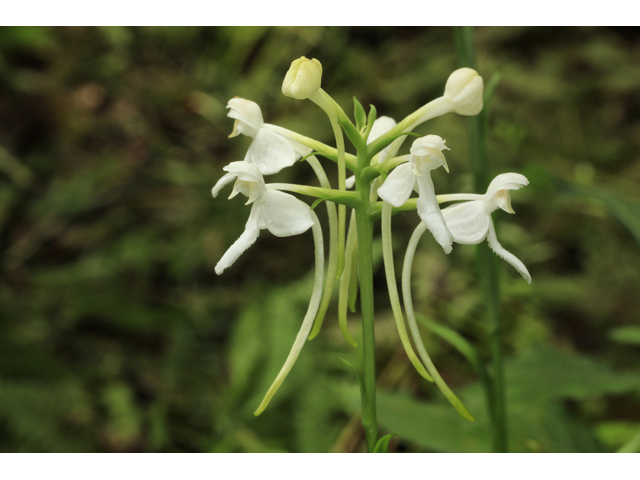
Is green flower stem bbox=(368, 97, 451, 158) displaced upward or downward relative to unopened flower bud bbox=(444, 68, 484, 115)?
downward

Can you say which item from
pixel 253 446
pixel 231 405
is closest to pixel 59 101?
pixel 231 405

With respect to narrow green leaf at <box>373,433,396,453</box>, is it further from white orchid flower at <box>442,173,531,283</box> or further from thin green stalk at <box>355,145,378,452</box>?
white orchid flower at <box>442,173,531,283</box>

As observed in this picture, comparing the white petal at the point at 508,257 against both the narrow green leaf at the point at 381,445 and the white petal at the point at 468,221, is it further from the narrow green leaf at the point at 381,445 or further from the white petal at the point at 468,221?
the narrow green leaf at the point at 381,445

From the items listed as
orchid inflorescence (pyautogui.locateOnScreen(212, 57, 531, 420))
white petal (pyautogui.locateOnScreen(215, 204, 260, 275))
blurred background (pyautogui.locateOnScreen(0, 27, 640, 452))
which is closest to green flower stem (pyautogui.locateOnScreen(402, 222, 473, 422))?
orchid inflorescence (pyautogui.locateOnScreen(212, 57, 531, 420))

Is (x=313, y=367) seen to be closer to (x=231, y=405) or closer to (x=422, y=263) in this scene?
(x=231, y=405)

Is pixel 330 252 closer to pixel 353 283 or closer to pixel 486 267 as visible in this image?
pixel 353 283
